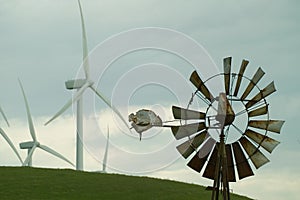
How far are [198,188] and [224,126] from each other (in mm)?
24806

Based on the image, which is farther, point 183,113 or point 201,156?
point 201,156

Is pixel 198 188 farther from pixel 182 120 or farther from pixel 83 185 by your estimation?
pixel 182 120

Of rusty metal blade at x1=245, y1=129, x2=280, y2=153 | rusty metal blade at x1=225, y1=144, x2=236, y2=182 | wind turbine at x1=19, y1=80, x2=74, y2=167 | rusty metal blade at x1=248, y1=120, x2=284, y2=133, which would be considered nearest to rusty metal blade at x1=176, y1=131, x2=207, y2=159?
rusty metal blade at x1=225, y1=144, x2=236, y2=182

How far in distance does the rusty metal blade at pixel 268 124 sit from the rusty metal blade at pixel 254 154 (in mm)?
518

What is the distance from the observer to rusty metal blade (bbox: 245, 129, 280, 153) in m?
20.1

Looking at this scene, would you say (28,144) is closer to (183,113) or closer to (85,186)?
(85,186)

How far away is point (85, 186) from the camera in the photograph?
135 feet

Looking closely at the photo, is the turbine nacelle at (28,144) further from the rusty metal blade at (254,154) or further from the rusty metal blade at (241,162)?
the rusty metal blade at (254,154)

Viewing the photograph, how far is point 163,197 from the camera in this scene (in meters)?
38.6

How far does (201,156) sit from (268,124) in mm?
2188

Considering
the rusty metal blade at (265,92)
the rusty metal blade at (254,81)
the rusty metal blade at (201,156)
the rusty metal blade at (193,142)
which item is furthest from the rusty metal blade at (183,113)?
the rusty metal blade at (265,92)

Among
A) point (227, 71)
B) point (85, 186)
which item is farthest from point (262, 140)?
point (85, 186)

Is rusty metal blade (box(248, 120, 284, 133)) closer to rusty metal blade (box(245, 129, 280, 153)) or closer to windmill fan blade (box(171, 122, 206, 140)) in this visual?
rusty metal blade (box(245, 129, 280, 153))

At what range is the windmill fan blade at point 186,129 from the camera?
64.4ft
